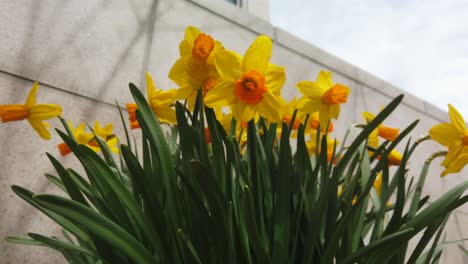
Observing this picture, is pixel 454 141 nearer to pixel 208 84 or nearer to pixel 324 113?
pixel 324 113

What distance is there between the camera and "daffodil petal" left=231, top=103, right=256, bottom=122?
44 centimetres

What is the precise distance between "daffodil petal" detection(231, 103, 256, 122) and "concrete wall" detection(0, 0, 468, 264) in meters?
0.60

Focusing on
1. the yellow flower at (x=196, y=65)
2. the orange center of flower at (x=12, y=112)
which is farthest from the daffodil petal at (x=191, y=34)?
the orange center of flower at (x=12, y=112)

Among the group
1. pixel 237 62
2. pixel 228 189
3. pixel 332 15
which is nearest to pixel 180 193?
pixel 228 189

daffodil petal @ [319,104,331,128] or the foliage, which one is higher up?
daffodil petal @ [319,104,331,128]

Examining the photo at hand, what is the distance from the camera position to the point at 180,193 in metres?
0.49

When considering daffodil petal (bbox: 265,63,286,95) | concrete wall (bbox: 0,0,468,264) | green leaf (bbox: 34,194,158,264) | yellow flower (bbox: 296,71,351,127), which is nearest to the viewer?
green leaf (bbox: 34,194,158,264)

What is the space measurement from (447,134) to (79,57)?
840 millimetres

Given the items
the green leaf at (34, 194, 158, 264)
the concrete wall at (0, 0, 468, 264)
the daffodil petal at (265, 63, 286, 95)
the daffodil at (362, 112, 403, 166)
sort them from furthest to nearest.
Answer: the concrete wall at (0, 0, 468, 264) < the daffodil at (362, 112, 403, 166) < the daffodil petal at (265, 63, 286, 95) < the green leaf at (34, 194, 158, 264)

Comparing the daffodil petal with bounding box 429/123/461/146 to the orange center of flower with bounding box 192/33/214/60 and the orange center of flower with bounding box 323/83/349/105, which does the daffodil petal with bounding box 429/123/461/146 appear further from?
the orange center of flower with bounding box 192/33/214/60

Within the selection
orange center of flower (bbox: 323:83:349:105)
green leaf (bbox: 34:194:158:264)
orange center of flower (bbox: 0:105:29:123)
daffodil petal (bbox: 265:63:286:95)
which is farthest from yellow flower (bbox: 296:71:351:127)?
orange center of flower (bbox: 0:105:29:123)

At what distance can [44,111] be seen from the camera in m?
0.61

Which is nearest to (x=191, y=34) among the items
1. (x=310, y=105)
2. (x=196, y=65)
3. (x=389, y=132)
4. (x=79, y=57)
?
(x=196, y=65)

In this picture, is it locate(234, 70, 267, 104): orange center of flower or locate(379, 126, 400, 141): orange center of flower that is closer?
locate(234, 70, 267, 104): orange center of flower
